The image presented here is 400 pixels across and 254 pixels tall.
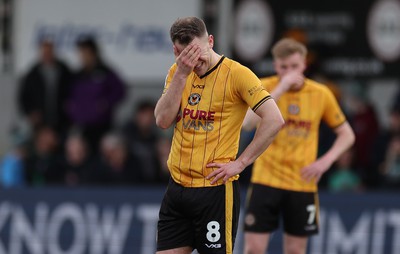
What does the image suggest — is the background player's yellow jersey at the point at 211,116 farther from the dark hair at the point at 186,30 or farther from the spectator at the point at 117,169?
the spectator at the point at 117,169


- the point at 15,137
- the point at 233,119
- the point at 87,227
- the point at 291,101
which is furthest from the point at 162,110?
the point at 15,137

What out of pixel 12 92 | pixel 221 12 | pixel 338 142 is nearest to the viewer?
pixel 338 142

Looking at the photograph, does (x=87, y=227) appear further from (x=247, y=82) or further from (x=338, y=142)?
(x=247, y=82)

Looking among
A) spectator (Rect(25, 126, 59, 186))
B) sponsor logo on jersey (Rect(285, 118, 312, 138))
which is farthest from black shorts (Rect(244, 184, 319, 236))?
spectator (Rect(25, 126, 59, 186))

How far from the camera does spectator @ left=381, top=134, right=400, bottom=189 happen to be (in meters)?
13.4

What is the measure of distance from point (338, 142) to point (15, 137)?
5.63 meters

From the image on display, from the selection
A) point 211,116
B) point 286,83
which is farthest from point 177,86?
point 286,83

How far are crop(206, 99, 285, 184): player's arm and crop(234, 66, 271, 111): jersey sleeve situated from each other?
0.13 feet

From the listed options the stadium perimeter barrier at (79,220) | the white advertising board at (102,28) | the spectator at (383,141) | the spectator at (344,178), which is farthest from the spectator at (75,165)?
the spectator at (383,141)

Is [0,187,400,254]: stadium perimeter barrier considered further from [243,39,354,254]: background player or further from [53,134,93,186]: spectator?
[243,39,354,254]: background player

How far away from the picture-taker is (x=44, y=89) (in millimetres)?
15094

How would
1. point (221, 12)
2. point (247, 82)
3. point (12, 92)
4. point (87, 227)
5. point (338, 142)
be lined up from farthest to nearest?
point (12, 92) < point (221, 12) < point (87, 227) < point (338, 142) < point (247, 82)

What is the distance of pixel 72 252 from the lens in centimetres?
1357

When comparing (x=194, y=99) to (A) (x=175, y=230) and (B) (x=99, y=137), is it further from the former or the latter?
(B) (x=99, y=137)
